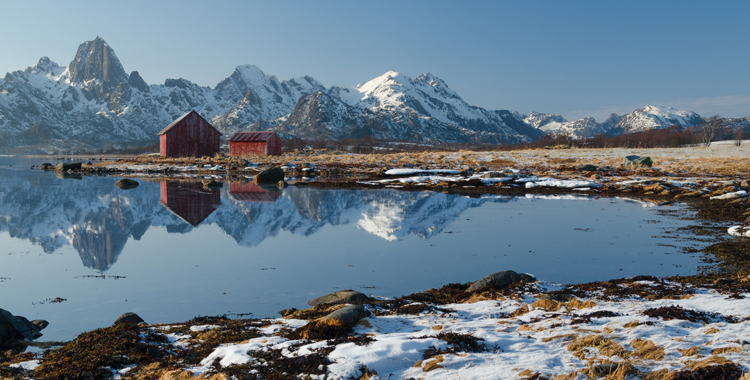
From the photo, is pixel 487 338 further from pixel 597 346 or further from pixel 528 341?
pixel 597 346

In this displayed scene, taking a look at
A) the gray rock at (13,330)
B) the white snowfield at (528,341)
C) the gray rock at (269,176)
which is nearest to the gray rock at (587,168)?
the gray rock at (269,176)

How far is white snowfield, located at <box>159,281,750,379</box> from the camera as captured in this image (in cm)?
474

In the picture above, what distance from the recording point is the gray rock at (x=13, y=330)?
614cm

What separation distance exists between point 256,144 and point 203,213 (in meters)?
55.6

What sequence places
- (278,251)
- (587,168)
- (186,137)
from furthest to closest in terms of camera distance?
(186,137)
(587,168)
(278,251)

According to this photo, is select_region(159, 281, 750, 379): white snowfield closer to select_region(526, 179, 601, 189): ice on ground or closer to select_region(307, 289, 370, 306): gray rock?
select_region(307, 289, 370, 306): gray rock

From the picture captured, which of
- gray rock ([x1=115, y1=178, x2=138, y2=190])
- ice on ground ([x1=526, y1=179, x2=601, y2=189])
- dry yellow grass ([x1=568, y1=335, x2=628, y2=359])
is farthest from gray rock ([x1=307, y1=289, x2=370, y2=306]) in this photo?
gray rock ([x1=115, y1=178, x2=138, y2=190])

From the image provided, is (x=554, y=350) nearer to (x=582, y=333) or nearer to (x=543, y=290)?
(x=582, y=333)

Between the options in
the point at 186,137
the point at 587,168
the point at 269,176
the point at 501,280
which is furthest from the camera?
the point at 186,137

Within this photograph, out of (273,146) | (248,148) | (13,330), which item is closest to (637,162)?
(13,330)

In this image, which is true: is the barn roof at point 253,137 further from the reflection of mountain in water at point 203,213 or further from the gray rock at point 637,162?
the gray rock at point 637,162

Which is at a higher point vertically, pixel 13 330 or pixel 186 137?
pixel 186 137

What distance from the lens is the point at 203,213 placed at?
18219 mm

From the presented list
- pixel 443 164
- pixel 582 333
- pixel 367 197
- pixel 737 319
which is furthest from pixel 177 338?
pixel 443 164
